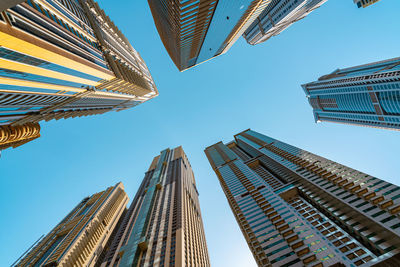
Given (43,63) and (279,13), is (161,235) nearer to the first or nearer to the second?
(43,63)

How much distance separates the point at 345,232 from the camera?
189 ft

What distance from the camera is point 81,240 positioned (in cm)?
10769

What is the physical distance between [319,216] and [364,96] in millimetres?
97205

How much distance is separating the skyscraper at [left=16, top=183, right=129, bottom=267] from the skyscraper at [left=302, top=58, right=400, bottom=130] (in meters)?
179

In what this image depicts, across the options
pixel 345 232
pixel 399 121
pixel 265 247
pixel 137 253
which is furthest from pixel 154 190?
pixel 399 121

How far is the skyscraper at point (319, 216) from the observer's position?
4556 cm

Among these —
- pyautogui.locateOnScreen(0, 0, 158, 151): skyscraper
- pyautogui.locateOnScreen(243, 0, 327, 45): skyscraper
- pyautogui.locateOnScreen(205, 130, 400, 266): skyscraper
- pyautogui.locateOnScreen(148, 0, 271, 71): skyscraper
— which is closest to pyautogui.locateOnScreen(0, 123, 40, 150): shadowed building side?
pyautogui.locateOnScreen(0, 0, 158, 151): skyscraper

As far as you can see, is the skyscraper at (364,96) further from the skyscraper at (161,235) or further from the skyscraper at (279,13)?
the skyscraper at (161,235)

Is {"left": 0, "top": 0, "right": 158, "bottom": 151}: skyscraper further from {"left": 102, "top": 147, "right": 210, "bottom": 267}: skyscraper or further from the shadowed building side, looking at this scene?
{"left": 102, "top": 147, "right": 210, "bottom": 267}: skyscraper

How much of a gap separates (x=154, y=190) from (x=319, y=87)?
148 metres

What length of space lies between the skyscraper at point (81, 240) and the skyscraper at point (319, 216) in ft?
277

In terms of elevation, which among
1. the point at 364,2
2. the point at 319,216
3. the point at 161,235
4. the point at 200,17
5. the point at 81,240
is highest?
the point at 200,17

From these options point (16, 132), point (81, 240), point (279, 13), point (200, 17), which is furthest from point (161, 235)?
point (279, 13)

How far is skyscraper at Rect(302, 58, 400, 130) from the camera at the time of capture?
10419 centimetres
